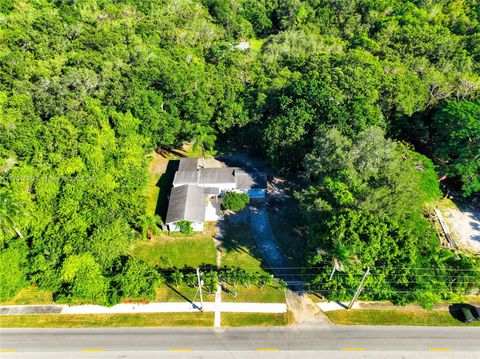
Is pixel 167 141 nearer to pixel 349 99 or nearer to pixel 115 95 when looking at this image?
pixel 115 95

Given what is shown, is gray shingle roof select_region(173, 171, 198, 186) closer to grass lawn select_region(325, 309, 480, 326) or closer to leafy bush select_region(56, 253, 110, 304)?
leafy bush select_region(56, 253, 110, 304)

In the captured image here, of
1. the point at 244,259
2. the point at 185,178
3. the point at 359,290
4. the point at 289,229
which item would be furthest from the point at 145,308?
the point at 359,290

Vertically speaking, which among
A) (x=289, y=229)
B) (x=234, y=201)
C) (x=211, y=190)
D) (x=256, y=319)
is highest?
(x=211, y=190)

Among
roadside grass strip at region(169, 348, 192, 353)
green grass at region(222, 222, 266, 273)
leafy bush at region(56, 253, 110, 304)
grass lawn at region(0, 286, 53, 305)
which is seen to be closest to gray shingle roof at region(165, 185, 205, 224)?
green grass at region(222, 222, 266, 273)

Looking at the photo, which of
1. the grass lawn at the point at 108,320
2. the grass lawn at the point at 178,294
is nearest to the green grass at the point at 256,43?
the grass lawn at the point at 178,294

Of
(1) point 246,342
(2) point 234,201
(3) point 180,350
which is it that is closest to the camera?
(3) point 180,350

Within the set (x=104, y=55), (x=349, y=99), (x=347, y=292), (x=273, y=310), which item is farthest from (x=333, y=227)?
(x=104, y=55)

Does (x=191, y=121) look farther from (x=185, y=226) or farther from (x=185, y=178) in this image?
(x=185, y=226)

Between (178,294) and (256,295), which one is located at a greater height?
(256,295)
